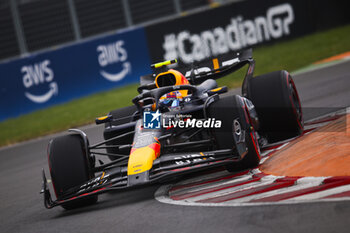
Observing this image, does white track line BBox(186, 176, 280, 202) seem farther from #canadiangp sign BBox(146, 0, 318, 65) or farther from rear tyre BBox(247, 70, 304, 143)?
#canadiangp sign BBox(146, 0, 318, 65)

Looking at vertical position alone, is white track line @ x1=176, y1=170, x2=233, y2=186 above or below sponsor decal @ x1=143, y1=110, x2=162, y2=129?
below

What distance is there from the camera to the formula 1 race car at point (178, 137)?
571 centimetres

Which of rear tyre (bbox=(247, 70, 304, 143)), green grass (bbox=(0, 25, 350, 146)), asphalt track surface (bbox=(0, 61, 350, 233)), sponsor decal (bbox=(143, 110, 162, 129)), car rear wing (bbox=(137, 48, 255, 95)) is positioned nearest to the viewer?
asphalt track surface (bbox=(0, 61, 350, 233))

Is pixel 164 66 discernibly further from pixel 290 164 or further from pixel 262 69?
pixel 262 69

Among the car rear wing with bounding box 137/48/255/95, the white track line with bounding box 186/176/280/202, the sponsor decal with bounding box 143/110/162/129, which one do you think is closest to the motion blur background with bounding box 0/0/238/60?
the car rear wing with bounding box 137/48/255/95

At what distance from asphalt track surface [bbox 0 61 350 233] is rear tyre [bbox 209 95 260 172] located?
0.93m

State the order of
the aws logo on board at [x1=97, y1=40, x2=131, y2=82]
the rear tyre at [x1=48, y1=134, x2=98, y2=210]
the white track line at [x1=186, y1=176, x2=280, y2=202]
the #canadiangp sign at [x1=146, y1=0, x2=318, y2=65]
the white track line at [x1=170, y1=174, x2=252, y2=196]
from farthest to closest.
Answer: the aws logo on board at [x1=97, y1=40, x2=131, y2=82], the #canadiangp sign at [x1=146, y1=0, x2=318, y2=65], the rear tyre at [x1=48, y1=134, x2=98, y2=210], the white track line at [x1=170, y1=174, x2=252, y2=196], the white track line at [x1=186, y1=176, x2=280, y2=202]

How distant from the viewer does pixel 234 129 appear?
594cm

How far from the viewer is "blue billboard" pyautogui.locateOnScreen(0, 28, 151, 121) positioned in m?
17.6

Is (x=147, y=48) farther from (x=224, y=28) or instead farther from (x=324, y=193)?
(x=324, y=193)

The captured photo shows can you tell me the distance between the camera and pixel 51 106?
18.1 m

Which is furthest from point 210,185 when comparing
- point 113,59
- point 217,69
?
point 113,59

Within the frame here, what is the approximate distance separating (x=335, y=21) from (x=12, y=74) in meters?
10.4

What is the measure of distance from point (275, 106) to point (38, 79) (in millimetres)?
11889
